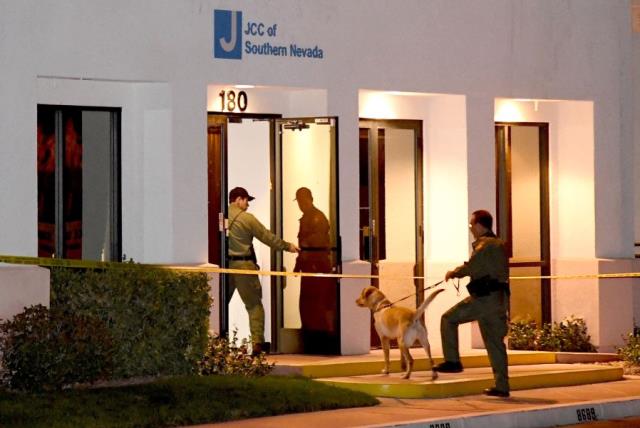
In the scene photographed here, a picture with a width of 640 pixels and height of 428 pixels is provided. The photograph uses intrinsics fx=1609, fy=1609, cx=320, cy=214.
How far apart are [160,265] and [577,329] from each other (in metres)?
6.76

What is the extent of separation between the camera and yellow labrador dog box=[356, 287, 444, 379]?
1783cm

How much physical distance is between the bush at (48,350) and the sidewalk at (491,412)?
205 centimetres

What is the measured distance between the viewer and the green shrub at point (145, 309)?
17094mm

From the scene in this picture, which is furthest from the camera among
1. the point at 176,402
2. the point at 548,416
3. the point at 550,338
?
the point at 550,338

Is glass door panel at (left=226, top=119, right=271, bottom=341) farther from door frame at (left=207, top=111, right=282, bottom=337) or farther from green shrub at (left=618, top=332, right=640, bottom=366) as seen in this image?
green shrub at (left=618, top=332, right=640, bottom=366)

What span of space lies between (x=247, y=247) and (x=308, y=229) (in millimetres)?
956

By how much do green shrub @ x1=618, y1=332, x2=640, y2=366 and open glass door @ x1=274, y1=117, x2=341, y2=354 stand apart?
387cm

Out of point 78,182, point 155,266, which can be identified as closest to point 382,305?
point 155,266

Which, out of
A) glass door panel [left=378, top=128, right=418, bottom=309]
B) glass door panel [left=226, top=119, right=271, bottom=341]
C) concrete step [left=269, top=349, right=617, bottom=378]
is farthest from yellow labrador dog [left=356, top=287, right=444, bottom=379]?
glass door panel [left=378, top=128, right=418, bottom=309]

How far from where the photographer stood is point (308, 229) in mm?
20516

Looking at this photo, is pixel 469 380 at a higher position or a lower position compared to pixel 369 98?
lower

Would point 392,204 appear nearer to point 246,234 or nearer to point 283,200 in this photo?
point 283,200

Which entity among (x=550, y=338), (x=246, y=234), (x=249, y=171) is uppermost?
(x=249, y=171)

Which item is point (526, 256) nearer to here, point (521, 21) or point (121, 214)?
point (521, 21)
